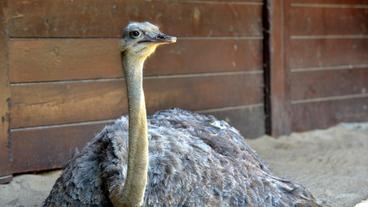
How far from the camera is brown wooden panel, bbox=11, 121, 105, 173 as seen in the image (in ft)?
13.6

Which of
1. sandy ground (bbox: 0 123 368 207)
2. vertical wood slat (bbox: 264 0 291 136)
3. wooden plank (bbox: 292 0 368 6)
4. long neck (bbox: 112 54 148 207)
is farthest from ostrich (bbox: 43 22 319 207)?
wooden plank (bbox: 292 0 368 6)

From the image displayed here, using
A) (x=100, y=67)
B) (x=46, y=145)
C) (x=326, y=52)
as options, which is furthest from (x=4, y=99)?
(x=326, y=52)

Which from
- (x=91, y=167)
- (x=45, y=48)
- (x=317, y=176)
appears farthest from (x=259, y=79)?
(x=91, y=167)

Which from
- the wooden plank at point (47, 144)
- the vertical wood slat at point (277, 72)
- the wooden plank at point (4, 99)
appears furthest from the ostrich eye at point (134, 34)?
the vertical wood slat at point (277, 72)

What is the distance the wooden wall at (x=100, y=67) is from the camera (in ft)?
13.6

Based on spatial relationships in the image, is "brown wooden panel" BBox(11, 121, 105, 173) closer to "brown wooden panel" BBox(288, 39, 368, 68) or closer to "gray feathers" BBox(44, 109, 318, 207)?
"gray feathers" BBox(44, 109, 318, 207)

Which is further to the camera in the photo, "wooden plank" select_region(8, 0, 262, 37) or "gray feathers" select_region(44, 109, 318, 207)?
"wooden plank" select_region(8, 0, 262, 37)

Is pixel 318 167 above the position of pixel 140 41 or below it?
below

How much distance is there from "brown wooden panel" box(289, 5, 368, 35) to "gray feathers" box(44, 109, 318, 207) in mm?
3014

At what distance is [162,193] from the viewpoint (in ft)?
8.95

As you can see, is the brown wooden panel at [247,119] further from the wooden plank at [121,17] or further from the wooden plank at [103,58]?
the wooden plank at [121,17]

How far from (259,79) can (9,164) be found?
2.46m

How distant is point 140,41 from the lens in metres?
2.52

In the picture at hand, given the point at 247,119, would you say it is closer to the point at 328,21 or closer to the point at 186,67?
the point at 186,67
